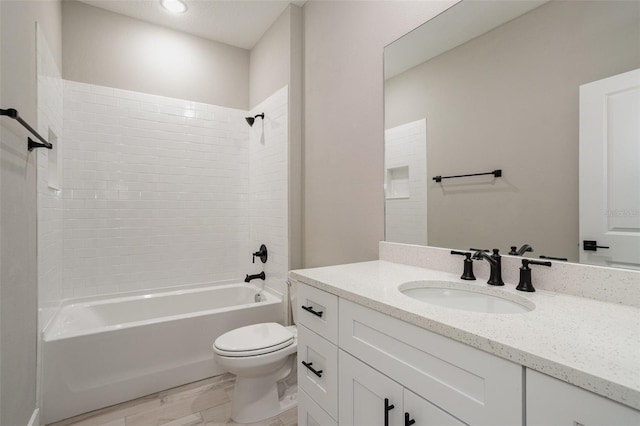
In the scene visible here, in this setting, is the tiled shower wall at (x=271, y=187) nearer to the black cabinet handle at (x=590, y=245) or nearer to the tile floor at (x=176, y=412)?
the tile floor at (x=176, y=412)

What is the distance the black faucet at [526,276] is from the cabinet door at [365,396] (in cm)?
55

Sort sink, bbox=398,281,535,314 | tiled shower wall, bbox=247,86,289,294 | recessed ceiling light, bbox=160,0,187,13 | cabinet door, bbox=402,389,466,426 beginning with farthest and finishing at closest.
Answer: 1. tiled shower wall, bbox=247,86,289,294
2. recessed ceiling light, bbox=160,0,187,13
3. sink, bbox=398,281,535,314
4. cabinet door, bbox=402,389,466,426

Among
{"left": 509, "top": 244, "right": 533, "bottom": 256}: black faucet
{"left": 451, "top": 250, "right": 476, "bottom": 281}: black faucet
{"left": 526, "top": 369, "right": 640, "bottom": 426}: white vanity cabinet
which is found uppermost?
{"left": 509, "top": 244, "right": 533, "bottom": 256}: black faucet

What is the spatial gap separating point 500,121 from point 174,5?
8.71ft

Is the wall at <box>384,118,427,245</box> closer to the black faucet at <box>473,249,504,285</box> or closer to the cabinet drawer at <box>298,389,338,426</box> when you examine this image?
the black faucet at <box>473,249,504,285</box>

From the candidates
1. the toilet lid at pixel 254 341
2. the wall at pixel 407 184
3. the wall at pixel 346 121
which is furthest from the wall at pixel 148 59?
the toilet lid at pixel 254 341

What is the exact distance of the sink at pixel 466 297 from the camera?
3.29 ft

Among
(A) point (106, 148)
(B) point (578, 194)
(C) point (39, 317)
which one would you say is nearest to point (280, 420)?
(C) point (39, 317)

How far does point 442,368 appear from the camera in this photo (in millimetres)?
755

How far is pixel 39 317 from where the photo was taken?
67.2 inches

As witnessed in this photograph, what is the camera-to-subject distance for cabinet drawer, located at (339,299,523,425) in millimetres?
630

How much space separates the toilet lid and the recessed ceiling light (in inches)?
102

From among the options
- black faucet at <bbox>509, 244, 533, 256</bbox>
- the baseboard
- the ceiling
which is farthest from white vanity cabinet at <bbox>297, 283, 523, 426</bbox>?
the ceiling

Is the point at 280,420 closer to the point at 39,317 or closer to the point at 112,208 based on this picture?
the point at 39,317
